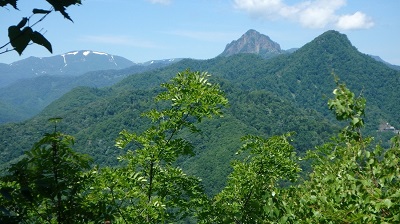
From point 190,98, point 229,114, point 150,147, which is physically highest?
point 190,98

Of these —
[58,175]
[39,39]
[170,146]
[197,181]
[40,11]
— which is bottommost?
[197,181]

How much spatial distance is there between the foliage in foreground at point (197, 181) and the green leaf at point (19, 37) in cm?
69

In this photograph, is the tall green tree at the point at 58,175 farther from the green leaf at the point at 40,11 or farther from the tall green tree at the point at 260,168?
the tall green tree at the point at 260,168

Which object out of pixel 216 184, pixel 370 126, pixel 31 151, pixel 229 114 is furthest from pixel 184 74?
pixel 370 126

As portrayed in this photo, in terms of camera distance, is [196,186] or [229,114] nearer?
[196,186]

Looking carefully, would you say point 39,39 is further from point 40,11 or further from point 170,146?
point 170,146

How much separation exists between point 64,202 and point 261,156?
527 cm

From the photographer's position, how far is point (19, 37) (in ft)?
5.74

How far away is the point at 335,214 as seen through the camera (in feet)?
8.61

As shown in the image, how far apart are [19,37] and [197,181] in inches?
224

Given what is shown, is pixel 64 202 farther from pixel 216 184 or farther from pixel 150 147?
pixel 216 184

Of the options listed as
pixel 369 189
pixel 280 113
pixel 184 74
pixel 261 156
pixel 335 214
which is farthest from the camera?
pixel 280 113

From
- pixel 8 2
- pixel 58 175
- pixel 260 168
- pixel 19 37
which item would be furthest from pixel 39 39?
pixel 260 168

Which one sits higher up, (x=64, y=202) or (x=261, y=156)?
(x=64, y=202)
